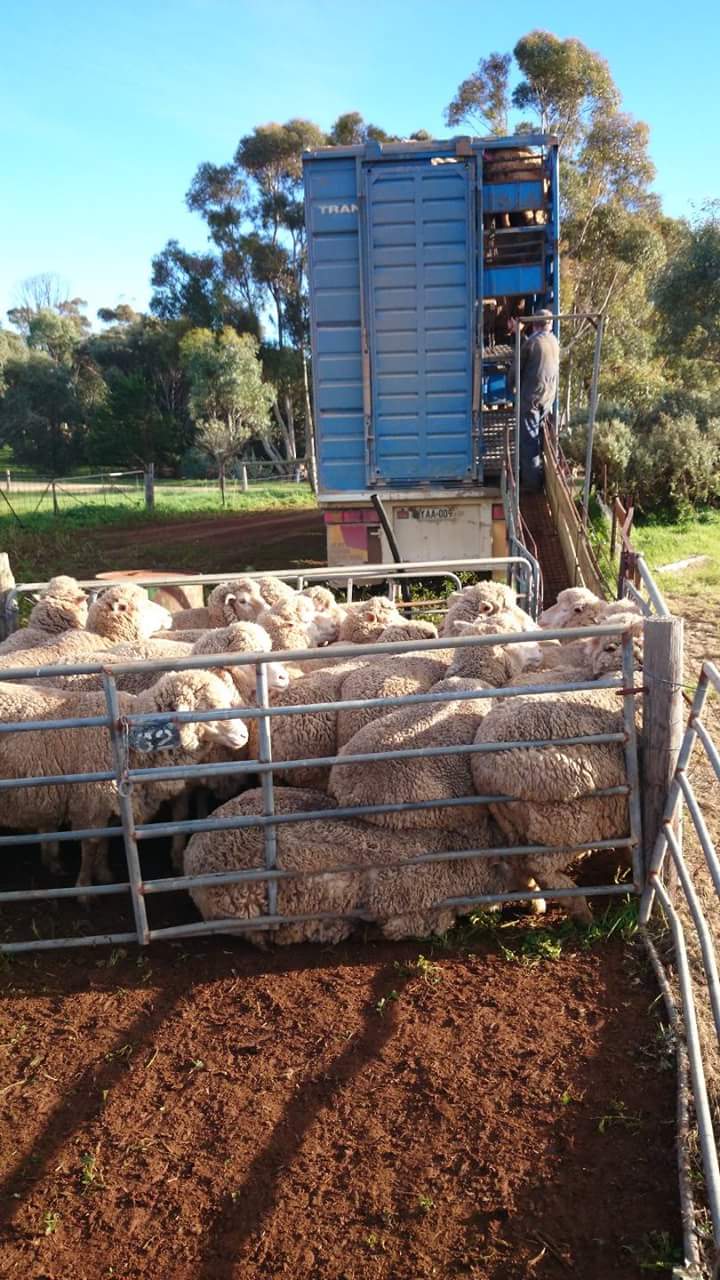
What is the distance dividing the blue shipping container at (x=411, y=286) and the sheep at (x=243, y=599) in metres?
4.39

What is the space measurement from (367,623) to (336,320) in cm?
566

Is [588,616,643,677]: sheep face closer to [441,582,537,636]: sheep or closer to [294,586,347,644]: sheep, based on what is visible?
[441,582,537,636]: sheep

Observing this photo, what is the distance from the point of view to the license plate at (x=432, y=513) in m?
10.9

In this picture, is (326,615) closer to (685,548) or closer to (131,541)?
(685,548)

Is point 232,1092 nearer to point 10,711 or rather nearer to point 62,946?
point 62,946

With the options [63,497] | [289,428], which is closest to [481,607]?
[63,497]

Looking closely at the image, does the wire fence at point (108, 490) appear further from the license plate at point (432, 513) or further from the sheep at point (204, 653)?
the sheep at point (204, 653)

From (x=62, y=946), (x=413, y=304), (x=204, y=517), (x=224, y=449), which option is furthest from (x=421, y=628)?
(x=224, y=449)

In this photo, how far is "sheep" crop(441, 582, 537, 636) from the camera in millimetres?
5746

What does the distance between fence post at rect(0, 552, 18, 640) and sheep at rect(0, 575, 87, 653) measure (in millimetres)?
581

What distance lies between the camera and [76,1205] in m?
2.91

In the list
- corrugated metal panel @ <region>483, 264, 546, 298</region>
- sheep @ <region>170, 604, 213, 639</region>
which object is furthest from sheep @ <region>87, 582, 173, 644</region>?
corrugated metal panel @ <region>483, 264, 546, 298</region>

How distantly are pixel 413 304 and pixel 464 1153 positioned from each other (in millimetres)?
9148

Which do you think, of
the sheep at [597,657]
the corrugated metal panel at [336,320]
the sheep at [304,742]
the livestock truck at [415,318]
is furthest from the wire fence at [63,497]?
the sheep at [597,657]
